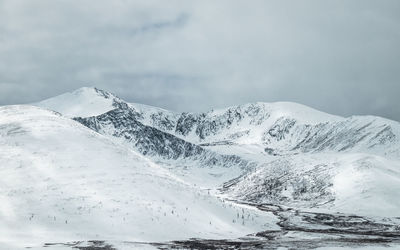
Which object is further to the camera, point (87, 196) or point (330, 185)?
point (330, 185)

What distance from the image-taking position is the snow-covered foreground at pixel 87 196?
1756 inches

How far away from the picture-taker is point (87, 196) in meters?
51.2

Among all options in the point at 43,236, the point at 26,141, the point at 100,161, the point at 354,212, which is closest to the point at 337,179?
the point at 354,212

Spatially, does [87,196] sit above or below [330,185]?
below

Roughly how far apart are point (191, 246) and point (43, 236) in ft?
44.5

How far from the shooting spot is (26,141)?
64062 millimetres

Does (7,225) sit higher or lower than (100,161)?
lower

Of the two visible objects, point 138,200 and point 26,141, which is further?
point 26,141

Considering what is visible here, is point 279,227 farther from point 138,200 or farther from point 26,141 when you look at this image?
point 26,141

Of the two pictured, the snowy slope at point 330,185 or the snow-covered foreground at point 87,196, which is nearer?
the snow-covered foreground at point 87,196

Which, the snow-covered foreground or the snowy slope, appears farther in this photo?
the snowy slope

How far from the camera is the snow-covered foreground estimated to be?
44.6 metres

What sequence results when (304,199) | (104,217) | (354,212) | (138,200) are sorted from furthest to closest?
Answer: (304,199), (354,212), (138,200), (104,217)

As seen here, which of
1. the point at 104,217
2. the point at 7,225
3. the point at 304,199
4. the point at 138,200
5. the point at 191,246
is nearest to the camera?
the point at 191,246
